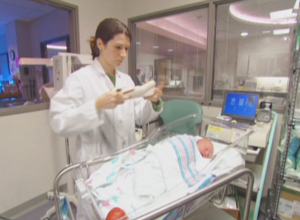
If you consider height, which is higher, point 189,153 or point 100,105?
point 100,105

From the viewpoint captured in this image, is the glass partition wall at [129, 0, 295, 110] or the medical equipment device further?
the glass partition wall at [129, 0, 295, 110]

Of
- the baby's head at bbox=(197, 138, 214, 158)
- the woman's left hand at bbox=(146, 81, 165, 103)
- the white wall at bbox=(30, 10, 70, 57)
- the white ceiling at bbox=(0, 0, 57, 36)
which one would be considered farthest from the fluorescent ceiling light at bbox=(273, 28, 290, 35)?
the white ceiling at bbox=(0, 0, 57, 36)

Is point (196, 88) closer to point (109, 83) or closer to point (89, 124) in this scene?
point (109, 83)

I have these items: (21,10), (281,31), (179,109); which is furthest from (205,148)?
(21,10)

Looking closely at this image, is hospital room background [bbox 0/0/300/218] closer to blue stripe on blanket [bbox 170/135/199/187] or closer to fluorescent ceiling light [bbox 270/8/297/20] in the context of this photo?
fluorescent ceiling light [bbox 270/8/297/20]

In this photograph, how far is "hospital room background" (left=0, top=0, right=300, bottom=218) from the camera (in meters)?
1.90

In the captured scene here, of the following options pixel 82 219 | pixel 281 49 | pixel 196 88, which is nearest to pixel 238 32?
pixel 281 49

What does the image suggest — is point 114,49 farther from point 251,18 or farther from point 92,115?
Answer: point 251,18

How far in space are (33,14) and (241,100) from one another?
11.9 feet

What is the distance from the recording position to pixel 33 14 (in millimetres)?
3383

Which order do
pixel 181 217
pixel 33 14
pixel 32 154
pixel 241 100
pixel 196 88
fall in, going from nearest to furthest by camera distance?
pixel 181 217 < pixel 241 100 < pixel 32 154 < pixel 196 88 < pixel 33 14

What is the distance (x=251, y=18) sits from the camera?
6.63 feet

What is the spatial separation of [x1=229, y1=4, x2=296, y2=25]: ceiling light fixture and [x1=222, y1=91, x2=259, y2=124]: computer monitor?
31.0 inches

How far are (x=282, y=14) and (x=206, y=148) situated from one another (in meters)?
1.59
